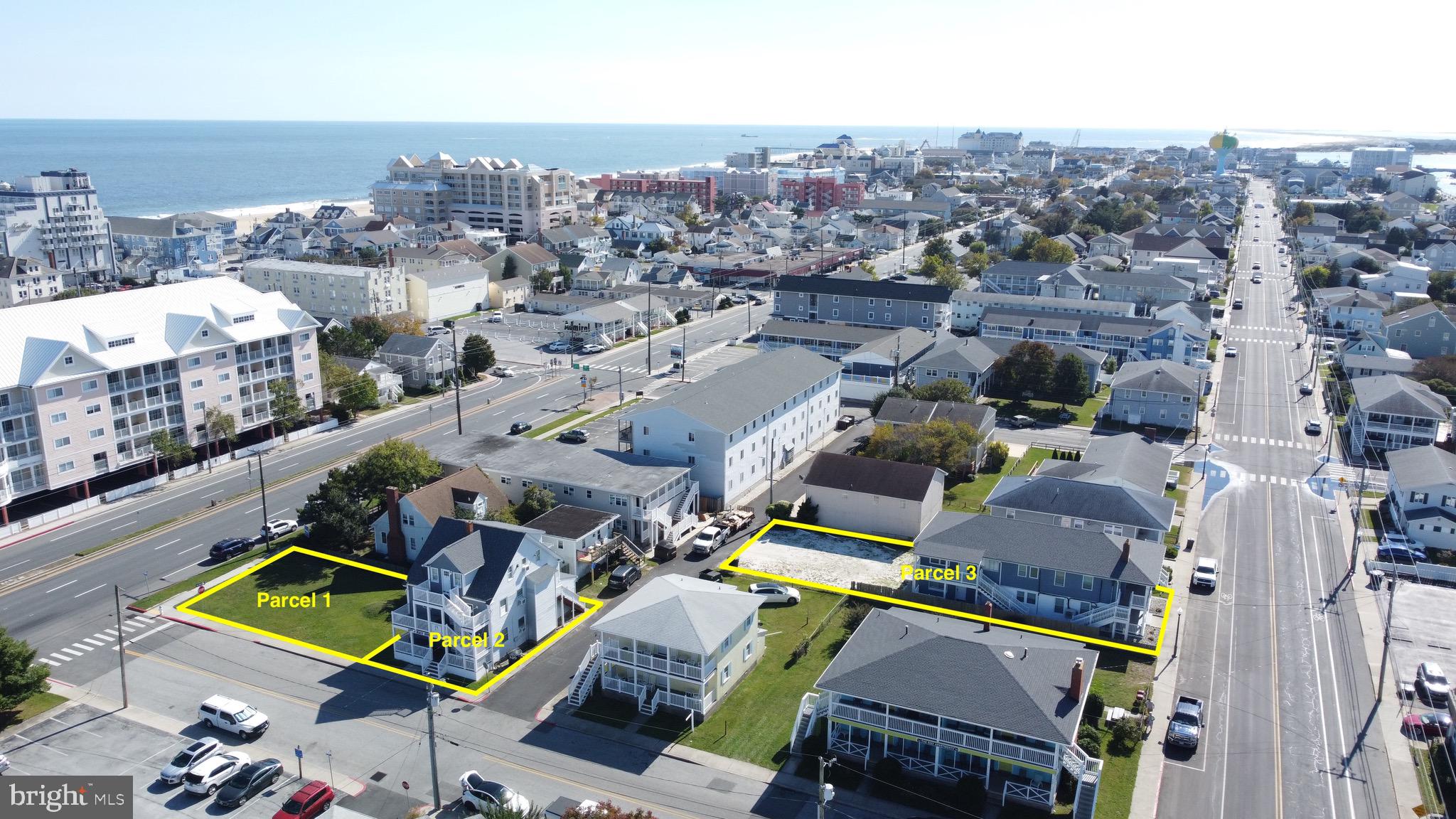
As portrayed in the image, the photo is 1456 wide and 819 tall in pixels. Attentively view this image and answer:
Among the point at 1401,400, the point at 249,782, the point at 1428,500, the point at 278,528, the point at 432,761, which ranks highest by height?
the point at 1401,400

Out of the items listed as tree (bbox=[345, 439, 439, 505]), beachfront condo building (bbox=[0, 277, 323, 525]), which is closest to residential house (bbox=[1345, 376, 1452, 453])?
tree (bbox=[345, 439, 439, 505])

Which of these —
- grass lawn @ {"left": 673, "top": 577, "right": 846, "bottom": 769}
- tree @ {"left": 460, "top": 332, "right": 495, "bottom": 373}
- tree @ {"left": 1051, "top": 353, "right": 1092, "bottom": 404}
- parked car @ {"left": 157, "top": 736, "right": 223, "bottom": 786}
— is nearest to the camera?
parked car @ {"left": 157, "top": 736, "right": 223, "bottom": 786}

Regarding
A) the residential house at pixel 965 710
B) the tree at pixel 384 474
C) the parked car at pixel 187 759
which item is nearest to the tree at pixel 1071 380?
the residential house at pixel 965 710

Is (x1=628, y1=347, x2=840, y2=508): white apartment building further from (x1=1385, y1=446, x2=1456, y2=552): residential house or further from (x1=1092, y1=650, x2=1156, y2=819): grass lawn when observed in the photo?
(x1=1385, y1=446, x2=1456, y2=552): residential house

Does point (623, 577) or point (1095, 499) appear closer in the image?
point (623, 577)

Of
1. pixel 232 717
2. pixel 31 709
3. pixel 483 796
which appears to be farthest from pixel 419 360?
pixel 483 796

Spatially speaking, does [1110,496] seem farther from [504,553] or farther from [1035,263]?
[1035,263]

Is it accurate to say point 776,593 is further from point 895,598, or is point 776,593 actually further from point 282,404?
point 282,404
